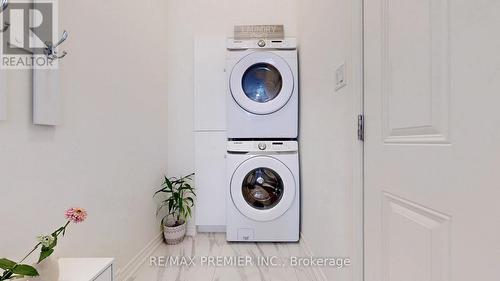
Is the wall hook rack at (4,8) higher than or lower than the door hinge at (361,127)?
higher

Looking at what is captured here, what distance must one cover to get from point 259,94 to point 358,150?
1.34 m

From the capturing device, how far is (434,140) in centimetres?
54

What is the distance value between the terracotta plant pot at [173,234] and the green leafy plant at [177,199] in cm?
6

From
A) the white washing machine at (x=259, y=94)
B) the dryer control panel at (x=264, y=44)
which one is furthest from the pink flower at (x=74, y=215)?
the dryer control panel at (x=264, y=44)

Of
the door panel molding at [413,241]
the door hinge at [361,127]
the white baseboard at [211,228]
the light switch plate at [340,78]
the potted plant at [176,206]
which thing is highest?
the light switch plate at [340,78]

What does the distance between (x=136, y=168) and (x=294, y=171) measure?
1.20 m

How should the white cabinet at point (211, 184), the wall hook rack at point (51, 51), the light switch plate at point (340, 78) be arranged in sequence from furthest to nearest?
the white cabinet at point (211, 184) < the light switch plate at point (340, 78) < the wall hook rack at point (51, 51)

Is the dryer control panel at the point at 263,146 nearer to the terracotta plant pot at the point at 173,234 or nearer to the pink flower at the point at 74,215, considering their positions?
the terracotta plant pot at the point at 173,234

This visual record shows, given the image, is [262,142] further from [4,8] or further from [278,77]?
[4,8]

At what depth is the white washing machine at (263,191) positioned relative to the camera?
198 centimetres

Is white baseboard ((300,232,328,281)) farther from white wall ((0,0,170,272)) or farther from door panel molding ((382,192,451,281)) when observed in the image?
white wall ((0,0,170,272))

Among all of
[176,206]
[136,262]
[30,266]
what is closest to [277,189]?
[176,206]

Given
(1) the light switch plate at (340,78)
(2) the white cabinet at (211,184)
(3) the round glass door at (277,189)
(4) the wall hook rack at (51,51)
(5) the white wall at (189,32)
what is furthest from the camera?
(5) the white wall at (189,32)
